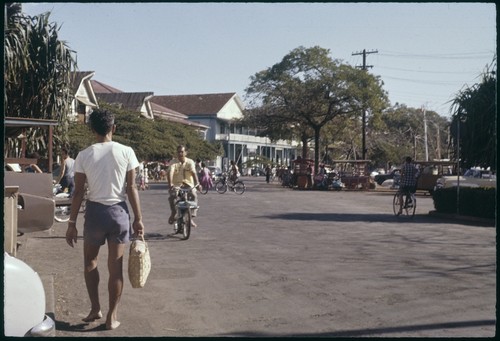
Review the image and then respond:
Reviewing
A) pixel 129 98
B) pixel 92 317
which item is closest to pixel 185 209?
pixel 92 317

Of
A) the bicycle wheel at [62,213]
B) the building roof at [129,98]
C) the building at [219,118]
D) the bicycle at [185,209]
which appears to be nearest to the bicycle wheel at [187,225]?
the bicycle at [185,209]

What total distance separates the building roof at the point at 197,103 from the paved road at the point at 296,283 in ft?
201

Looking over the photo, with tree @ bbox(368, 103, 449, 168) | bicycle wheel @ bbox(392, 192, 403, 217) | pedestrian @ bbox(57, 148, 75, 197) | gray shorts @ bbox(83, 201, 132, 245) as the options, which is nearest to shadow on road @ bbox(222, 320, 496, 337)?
gray shorts @ bbox(83, 201, 132, 245)

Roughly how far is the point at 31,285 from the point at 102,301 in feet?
8.12

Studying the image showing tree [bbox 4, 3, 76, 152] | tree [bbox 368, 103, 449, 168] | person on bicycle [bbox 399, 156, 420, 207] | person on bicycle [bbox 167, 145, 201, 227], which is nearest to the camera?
person on bicycle [bbox 167, 145, 201, 227]

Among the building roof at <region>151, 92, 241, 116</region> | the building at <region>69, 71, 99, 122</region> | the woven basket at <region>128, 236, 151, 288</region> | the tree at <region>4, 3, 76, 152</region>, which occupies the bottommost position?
the woven basket at <region>128, 236, 151, 288</region>

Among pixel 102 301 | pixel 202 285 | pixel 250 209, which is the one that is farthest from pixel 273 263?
pixel 250 209

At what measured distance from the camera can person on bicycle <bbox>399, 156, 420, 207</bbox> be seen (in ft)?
57.6

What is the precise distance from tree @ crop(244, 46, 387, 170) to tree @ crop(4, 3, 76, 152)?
2535 cm

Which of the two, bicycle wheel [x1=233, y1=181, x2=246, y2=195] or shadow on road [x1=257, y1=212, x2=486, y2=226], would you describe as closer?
shadow on road [x1=257, y1=212, x2=486, y2=226]

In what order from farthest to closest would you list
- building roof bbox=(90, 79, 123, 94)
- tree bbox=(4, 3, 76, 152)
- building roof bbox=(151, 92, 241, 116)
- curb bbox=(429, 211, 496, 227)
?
building roof bbox=(151, 92, 241, 116), building roof bbox=(90, 79, 123, 94), curb bbox=(429, 211, 496, 227), tree bbox=(4, 3, 76, 152)

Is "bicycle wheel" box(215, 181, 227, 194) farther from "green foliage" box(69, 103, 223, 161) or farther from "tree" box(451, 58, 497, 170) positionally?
"tree" box(451, 58, 497, 170)

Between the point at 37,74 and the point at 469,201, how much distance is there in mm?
11409

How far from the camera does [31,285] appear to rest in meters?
4.33
